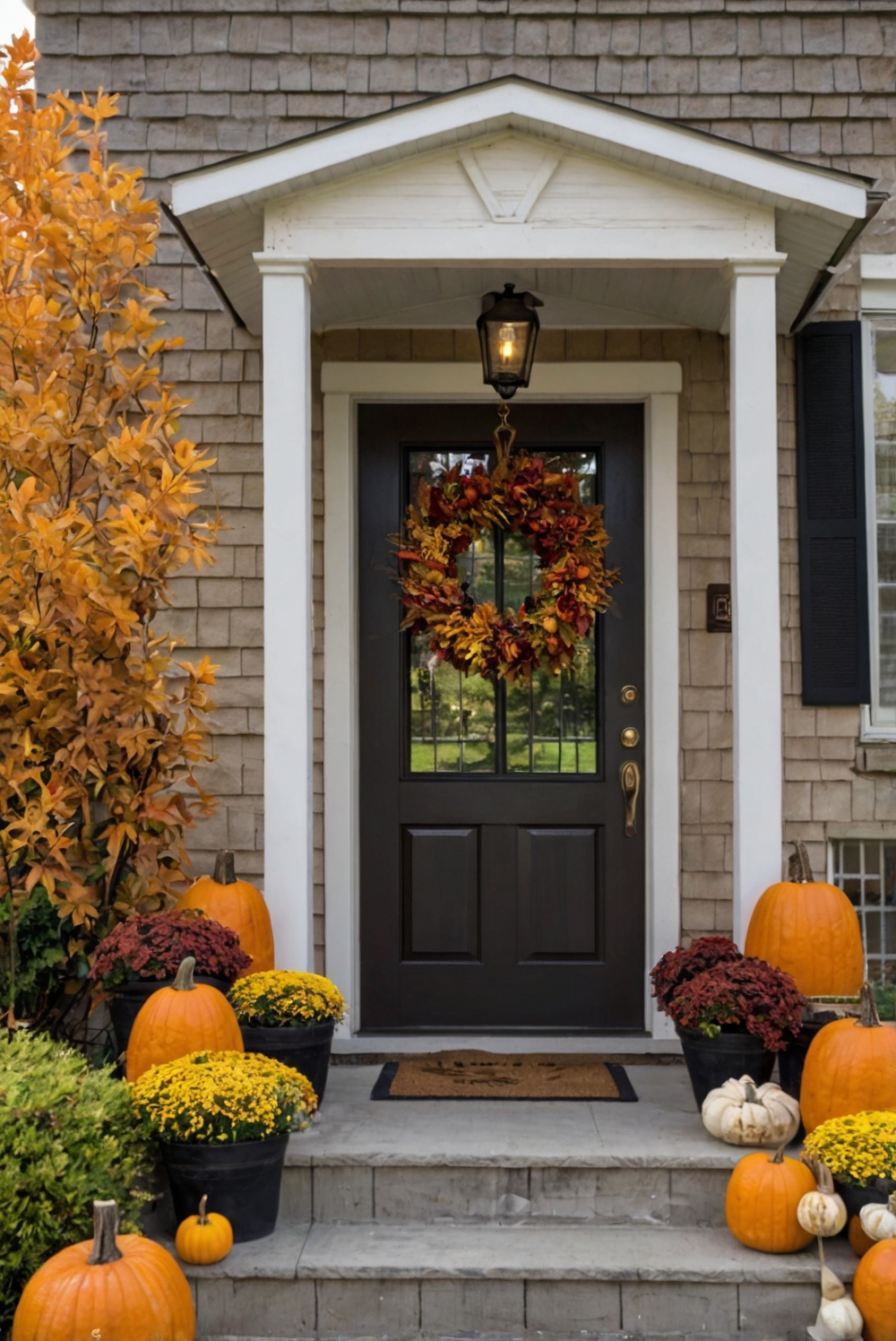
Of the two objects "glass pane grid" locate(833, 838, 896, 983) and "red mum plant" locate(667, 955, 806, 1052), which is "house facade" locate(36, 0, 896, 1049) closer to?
"glass pane grid" locate(833, 838, 896, 983)

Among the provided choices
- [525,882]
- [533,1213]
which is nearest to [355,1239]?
[533,1213]

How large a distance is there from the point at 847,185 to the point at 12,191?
2.44m

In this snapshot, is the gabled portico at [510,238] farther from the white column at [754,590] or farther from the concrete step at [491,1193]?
the concrete step at [491,1193]

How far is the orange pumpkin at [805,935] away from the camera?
331cm

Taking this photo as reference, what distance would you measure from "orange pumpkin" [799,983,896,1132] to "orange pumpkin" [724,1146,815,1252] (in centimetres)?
19

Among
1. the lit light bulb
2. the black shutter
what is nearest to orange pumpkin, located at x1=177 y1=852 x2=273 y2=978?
the lit light bulb

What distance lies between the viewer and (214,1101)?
2664mm

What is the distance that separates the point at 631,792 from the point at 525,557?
898 millimetres

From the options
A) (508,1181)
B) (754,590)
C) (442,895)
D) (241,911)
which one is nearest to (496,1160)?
(508,1181)

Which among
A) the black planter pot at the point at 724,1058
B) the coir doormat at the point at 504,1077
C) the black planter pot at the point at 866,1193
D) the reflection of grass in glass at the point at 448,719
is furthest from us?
the reflection of grass in glass at the point at 448,719

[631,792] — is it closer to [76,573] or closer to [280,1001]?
[280,1001]

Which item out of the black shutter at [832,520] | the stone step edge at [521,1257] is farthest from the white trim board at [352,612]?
the stone step edge at [521,1257]

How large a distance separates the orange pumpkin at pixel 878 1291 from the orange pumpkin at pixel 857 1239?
10 cm

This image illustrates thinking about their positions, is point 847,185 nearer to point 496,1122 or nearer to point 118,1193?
point 496,1122
